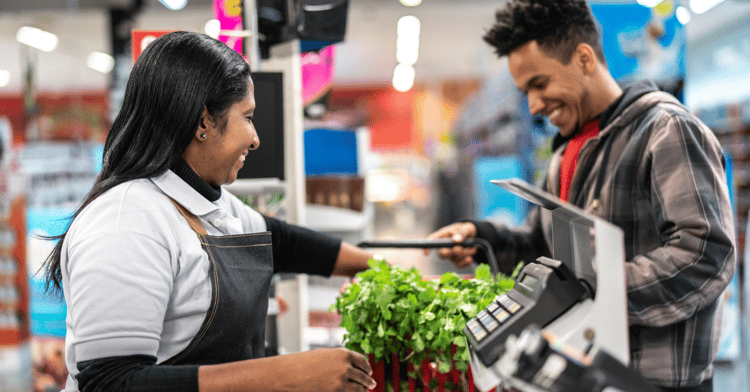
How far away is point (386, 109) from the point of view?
46.8ft

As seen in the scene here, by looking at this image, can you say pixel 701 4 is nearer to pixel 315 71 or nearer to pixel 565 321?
pixel 315 71

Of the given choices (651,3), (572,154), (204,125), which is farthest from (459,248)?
(651,3)

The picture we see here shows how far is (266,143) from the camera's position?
Answer: 2176 mm

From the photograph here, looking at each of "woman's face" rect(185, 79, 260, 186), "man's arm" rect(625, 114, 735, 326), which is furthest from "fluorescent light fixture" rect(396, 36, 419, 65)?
"woman's face" rect(185, 79, 260, 186)

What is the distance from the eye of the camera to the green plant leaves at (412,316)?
4.34 ft

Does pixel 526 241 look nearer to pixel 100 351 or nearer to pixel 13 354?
pixel 100 351

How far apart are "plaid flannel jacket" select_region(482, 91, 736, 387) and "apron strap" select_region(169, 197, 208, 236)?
2.98ft

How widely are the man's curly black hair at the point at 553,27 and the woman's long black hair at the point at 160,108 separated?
1108mm

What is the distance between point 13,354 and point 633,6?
596 centimetres

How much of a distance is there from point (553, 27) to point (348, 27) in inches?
311

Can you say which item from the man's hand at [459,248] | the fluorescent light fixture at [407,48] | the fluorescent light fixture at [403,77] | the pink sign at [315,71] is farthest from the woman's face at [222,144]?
the fluorescent light fixture at [403,77]

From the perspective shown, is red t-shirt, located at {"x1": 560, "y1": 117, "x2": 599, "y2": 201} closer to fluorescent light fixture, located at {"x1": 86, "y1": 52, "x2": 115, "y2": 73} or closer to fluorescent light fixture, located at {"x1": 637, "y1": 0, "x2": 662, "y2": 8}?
fluorescent light fixture, located at {"x1": 637, "y1": 0, "x2": 662, "y2": 8}

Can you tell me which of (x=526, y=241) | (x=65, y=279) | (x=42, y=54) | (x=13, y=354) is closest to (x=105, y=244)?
(x=65, y=279)

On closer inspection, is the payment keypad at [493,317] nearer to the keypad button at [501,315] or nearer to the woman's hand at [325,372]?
the keypad button at [501,315]
